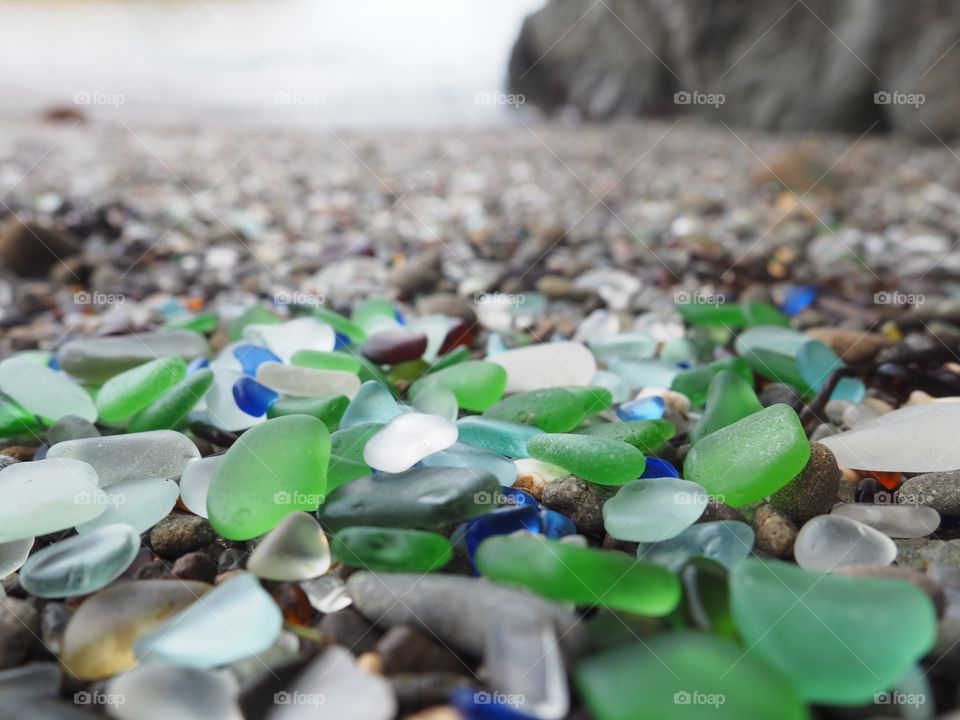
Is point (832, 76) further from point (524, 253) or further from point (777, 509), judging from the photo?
point (777, 509)

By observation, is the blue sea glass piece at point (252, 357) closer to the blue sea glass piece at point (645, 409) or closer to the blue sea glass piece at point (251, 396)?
the blue sea glass piece at point (251, 396)

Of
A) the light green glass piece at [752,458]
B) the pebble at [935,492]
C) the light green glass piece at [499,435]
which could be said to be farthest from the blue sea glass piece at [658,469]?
the pebble at [935,492]

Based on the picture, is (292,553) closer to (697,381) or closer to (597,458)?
(597,458)

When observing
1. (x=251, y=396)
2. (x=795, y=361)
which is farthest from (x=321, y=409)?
(x=795, y=361)

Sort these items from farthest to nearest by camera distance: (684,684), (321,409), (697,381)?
1. (697,381)
2. (321,409)
3. (684,684)

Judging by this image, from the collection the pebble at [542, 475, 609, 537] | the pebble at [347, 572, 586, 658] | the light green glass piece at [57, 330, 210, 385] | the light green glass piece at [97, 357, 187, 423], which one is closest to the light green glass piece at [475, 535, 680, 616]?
the pebble at [347, 572, 586, 658]

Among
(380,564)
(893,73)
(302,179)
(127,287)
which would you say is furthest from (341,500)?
(893,73)
